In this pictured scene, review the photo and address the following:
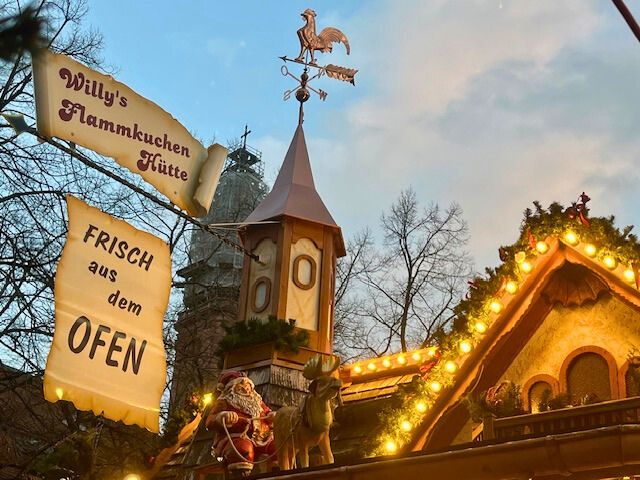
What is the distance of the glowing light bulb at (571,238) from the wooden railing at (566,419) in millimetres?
2197

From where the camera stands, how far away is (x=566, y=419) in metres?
8.38

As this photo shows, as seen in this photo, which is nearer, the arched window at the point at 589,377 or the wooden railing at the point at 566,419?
the wooden railing at the point at 566,419

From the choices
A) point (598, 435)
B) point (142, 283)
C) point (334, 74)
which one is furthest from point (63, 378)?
point (334, 74)

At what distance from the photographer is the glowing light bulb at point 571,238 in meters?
9.74

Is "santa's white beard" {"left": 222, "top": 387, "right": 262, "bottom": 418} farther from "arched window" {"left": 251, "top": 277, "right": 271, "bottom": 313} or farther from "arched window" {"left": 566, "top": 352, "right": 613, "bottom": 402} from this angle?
"arched window" {"left": 251, "top": 277, "right": 271, "bottom": 313}

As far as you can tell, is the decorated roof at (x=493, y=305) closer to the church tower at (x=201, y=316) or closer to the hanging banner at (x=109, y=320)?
the hanging banner at (x=109, y=320)

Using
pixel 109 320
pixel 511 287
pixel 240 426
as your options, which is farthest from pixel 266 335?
pixel 109 320

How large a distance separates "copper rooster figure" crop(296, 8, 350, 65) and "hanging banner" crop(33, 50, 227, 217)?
7.60 metres

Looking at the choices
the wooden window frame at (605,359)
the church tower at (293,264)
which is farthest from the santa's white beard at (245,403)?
the wooden window frame at (605,359)

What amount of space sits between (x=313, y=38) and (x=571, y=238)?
8183 millimetres

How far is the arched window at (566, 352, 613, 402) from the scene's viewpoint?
967 centimetres

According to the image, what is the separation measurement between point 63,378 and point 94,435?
5.78 metres

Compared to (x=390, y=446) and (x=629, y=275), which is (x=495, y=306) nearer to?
(x=629, y=275)

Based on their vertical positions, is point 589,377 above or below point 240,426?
above
